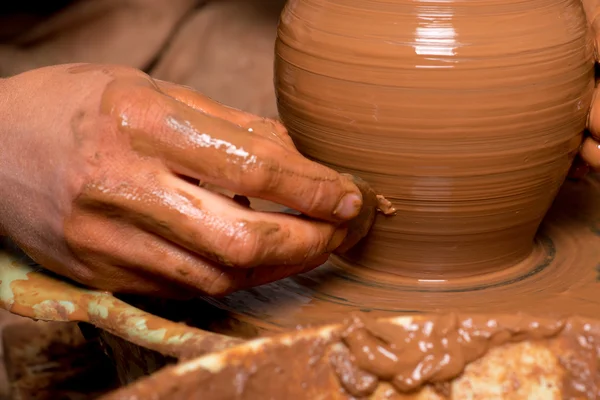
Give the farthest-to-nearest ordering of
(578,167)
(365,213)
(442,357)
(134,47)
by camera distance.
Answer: (134,47) < (578,167) < (365,213) < (442,357)

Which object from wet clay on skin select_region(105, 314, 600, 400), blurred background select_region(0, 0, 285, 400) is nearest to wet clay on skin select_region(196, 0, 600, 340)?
wet clay on skin select_region(105, 314, 600, 400)

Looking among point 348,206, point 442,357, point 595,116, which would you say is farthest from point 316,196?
point 595,116

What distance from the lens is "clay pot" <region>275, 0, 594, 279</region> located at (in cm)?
107

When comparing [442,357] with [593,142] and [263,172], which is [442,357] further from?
[593,142]

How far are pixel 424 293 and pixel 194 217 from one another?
41cm

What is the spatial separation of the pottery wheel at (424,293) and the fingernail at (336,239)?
0.31 feet

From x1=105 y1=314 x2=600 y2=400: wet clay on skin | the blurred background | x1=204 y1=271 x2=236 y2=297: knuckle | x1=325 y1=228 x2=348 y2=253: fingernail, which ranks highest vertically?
x1=105 y1=314 x2=600 y2=400: wet clay on skin

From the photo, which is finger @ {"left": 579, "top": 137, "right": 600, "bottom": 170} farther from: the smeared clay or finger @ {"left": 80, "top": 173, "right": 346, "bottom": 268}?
finger @ {"left": 80, "top": 173, "right": 346, "bottom": 268}

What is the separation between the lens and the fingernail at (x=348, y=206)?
1.01 meters

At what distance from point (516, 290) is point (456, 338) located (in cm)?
43

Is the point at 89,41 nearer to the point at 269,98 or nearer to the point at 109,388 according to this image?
the point at 269,98

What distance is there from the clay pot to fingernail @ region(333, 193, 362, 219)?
117 millimetres

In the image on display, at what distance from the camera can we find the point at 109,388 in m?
1.82

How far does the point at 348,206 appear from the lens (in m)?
1.02
